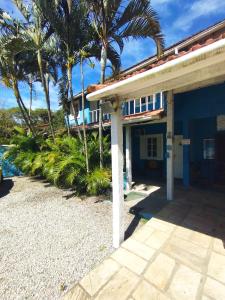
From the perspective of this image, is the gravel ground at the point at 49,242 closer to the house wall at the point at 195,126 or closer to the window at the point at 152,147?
the house wall at the point at 195,126

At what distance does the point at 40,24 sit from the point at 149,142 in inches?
316

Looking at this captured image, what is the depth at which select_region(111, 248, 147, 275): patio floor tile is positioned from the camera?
3.04 metres

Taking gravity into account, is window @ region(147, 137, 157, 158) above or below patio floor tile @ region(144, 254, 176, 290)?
above

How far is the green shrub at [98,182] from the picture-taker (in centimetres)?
692

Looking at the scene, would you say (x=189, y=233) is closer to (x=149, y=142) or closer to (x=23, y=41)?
(x=149, y=142)

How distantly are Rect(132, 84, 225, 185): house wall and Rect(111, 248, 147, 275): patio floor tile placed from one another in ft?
15.2

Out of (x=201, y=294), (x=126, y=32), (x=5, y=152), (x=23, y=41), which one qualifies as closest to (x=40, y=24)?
(x=23, y=41)

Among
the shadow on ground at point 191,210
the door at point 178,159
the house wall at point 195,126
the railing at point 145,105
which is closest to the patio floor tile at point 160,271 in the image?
the shadow on ground at point 191,210

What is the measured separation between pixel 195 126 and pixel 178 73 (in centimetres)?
669

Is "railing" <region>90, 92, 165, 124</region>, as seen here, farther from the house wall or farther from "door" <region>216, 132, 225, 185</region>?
"door" <region>216, 132, 225, 185</region>

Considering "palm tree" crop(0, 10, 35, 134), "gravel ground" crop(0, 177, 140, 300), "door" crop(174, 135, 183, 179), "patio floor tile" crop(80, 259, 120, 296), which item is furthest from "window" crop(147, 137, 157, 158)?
"patio floor tile" crop(80, 259, 120, 296)

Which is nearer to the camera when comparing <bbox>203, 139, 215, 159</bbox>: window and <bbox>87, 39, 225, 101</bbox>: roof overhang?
<bbox>87, 39, 225, 101</bbox>: roof overhang

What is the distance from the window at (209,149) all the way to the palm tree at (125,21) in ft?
14.5

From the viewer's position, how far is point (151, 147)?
10.9 meters
